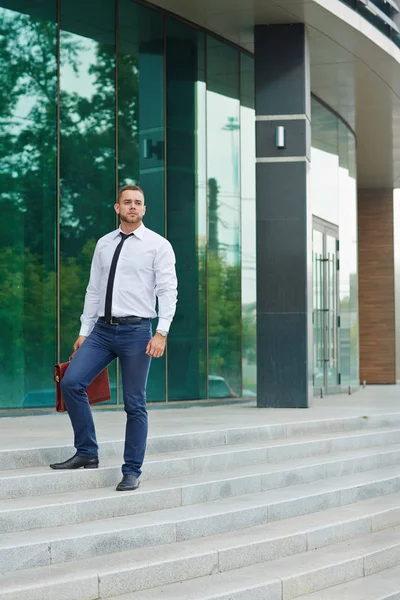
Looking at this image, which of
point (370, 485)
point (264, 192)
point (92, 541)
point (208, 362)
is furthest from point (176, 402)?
point (92, 541)

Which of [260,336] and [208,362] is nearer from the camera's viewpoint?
[260,336]

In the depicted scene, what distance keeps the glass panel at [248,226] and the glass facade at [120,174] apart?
Result: 0.02m

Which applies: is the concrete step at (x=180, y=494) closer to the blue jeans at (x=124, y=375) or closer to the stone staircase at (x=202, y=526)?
the stone staircase at (x=202, y=526)

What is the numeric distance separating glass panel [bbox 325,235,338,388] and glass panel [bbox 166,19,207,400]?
3.97 meters

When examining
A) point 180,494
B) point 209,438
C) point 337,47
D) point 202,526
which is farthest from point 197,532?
point 337,47

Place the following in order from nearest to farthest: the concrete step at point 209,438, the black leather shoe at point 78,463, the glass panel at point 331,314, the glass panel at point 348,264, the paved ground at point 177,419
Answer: the black leather shoe at point 78,463
the concrete step at point 209,438
the paved ground at point 177,419
the glass panel at point 331,314
the glass panel at point 348,264

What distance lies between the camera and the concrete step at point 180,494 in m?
6.23

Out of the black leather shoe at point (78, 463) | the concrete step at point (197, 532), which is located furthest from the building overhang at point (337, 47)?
the black leather shoe at point (78, 463)

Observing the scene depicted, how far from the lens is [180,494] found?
7.15 m

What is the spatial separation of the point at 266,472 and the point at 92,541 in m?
2.41

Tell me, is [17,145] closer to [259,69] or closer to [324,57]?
[259,69]

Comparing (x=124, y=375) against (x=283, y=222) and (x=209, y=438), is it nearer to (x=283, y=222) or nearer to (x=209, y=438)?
(x=209, y=438)

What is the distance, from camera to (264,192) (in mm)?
12883

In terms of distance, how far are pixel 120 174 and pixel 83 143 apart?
27.7 inches
